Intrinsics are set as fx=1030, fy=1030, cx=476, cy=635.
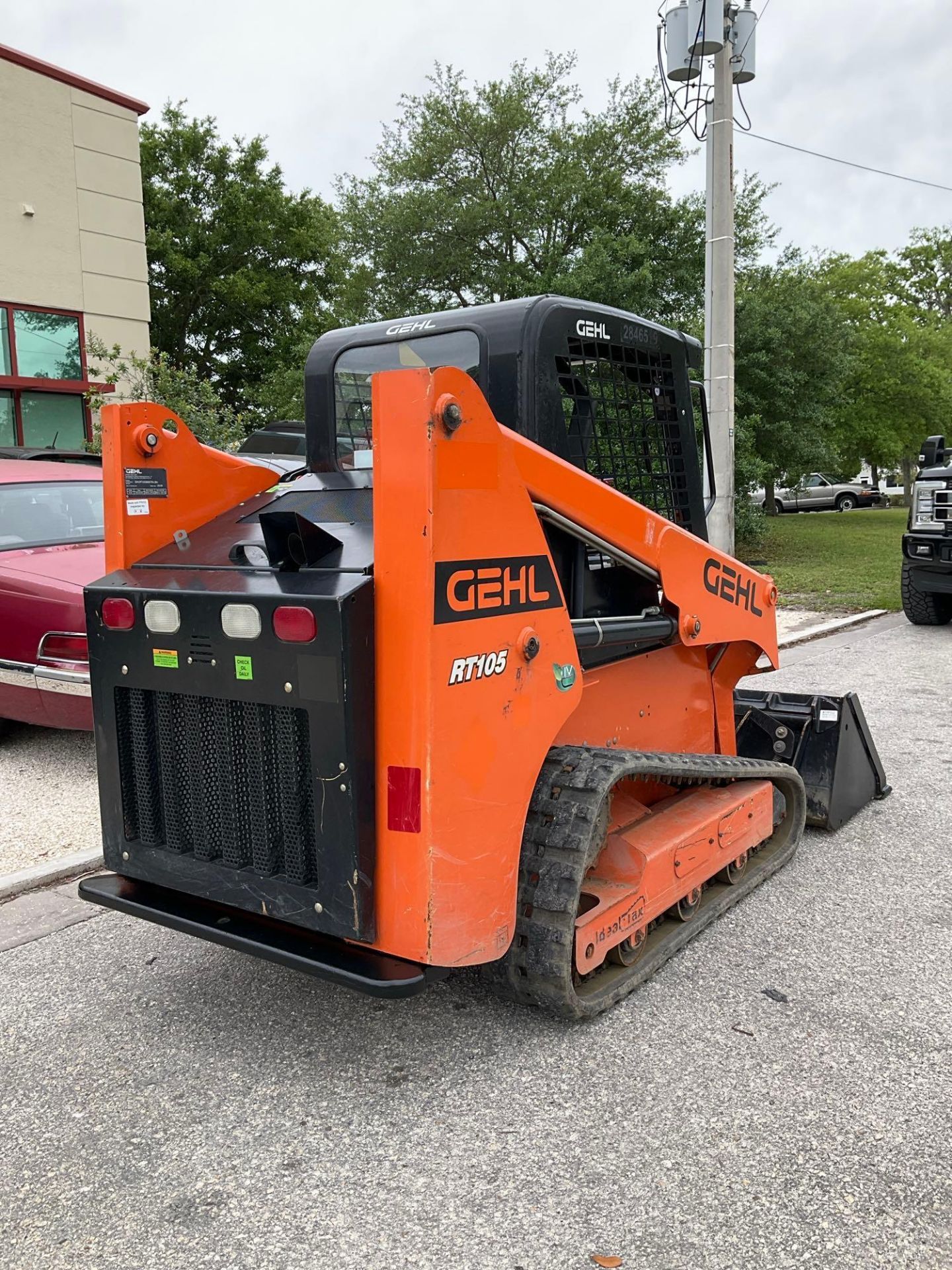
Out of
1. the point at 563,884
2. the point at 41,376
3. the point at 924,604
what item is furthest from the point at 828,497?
the point at 563,884

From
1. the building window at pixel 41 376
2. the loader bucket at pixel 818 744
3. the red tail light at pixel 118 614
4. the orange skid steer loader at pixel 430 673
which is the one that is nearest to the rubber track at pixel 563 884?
the orange skid steer loader at pixel 430 673

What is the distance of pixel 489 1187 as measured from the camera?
7.47 ft

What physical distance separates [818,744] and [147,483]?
10.2 feet

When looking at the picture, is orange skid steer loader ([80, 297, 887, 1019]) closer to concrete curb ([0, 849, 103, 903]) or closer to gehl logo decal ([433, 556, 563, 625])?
gehl logo decal ([433, 556, 563, 625])

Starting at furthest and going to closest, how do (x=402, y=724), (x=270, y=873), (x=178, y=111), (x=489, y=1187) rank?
(x=178, y=111) → (x=270, y=873) → (x=402, y=724) → (x=489, y=1187)

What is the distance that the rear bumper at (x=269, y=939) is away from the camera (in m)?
2.49

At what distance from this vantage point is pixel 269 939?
2.69 m

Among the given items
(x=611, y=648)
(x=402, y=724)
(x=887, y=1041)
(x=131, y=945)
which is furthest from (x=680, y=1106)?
(x=131, y=945)

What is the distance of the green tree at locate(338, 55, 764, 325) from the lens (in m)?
19.2

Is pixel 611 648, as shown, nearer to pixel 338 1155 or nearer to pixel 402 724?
pixel 402 724

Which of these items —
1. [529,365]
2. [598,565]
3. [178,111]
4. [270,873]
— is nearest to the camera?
[270,873]

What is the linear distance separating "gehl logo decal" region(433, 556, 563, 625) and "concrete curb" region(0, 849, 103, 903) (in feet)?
8.22

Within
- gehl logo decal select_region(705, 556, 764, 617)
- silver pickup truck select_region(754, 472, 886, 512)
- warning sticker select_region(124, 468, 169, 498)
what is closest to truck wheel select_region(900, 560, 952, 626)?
gehl logo decal select_region(705, 556, 764, 617)

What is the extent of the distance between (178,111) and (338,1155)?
29.2 m
